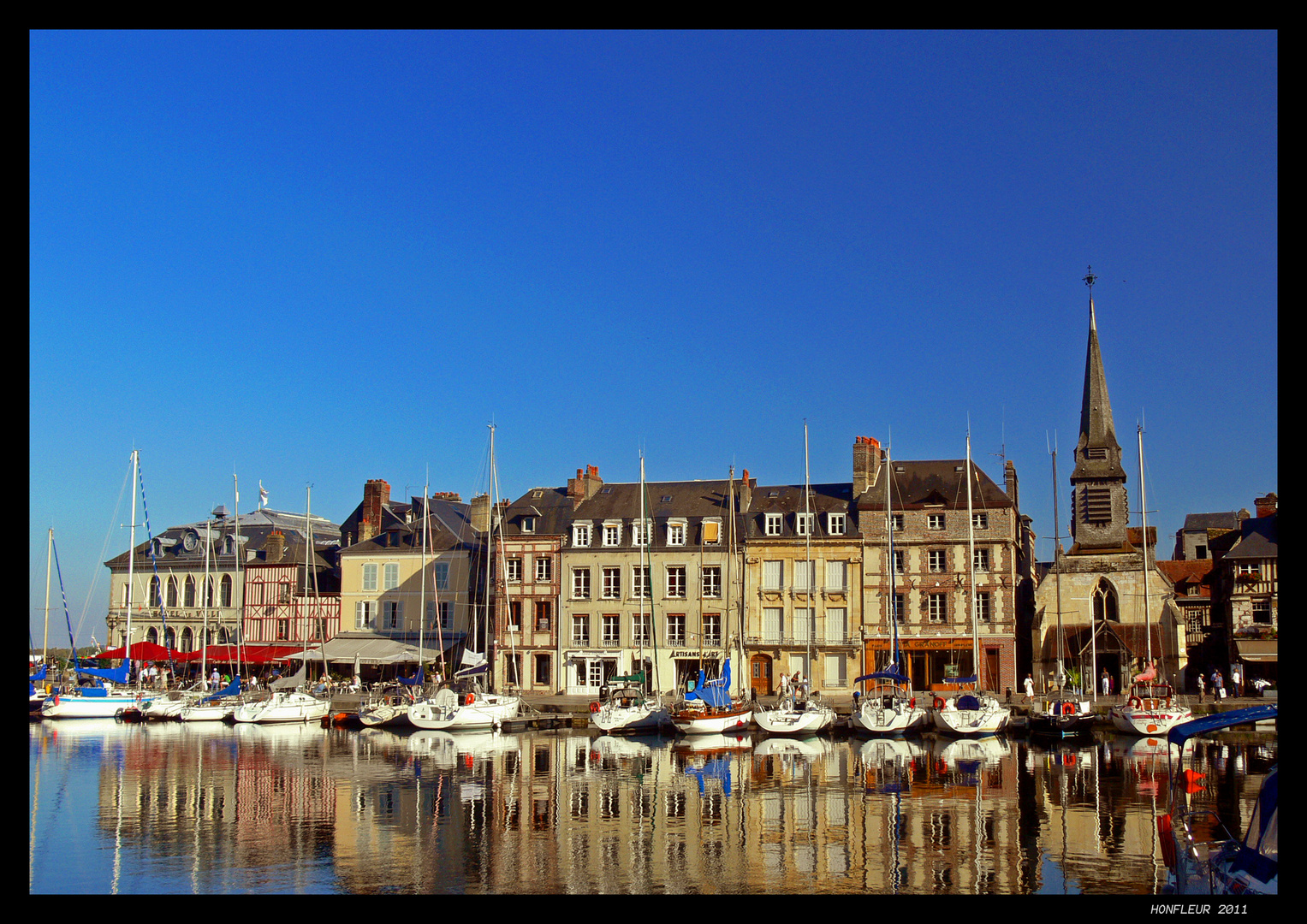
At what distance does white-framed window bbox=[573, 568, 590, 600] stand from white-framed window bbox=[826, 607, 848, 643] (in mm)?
11710

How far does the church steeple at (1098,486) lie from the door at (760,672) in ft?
49.4

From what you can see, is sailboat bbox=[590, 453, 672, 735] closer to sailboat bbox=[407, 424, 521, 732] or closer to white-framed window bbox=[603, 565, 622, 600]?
sailboat bbox=[407, 424, 521, 732]

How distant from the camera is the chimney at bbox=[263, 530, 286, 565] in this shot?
60625 mm

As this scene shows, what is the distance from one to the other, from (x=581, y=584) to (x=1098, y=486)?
973 inches

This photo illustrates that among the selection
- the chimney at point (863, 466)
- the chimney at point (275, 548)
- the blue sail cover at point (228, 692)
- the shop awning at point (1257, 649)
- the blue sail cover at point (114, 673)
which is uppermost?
the chimney at point (863, 466)

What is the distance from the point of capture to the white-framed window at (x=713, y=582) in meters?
51.5

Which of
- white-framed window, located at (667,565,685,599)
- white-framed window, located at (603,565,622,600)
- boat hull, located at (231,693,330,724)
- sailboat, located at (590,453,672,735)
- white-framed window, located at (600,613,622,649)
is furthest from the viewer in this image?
white-framed window, located at (603,565,622,600)

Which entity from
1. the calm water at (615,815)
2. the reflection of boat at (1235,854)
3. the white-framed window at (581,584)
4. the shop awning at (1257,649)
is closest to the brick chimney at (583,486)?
the white-framed window at (581,584)

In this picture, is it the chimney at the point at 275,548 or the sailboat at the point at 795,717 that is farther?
the chimney at the point at 275,548

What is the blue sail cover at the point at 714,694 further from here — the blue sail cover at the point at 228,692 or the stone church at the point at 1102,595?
the blue sail cover at the point at 228,692

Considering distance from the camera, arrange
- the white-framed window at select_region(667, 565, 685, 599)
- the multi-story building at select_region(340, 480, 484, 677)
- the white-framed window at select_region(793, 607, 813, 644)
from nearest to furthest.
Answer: the white-framed window at select_region(793, 607, 813, 644) → the white-framed window at select_region(667, 565, 685, 599) → the multi-story building at select_region(340, 480, 484, 677)

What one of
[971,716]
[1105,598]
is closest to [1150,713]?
[971,716]

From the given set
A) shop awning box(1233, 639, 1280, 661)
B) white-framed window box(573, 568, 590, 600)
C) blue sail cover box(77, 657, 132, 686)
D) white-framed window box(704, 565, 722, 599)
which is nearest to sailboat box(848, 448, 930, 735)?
white-framed window box(704, 565, 722, 599)
